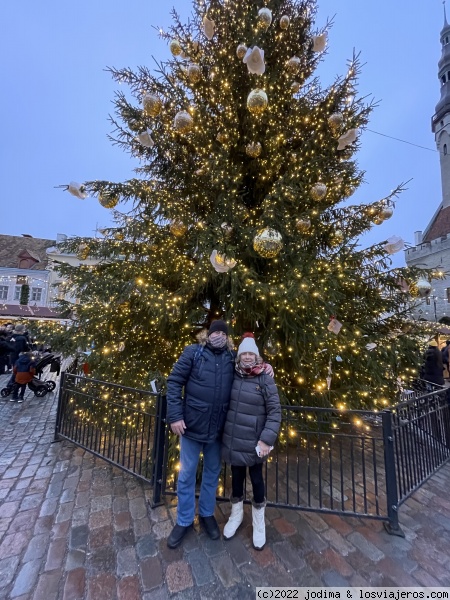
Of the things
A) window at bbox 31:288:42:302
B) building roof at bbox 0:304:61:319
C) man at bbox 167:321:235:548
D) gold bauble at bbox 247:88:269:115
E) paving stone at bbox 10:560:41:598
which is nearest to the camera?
paving stone at bbox 10:560:41:598

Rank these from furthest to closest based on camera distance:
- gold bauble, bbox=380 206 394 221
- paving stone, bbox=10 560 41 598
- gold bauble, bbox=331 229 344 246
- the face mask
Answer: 1. gold bauble, bbox=331 229 344 246
2. gold bauble, bbox=380 206 394 221
3. the face mask
4. paving stone, bbox=10 560 41 598

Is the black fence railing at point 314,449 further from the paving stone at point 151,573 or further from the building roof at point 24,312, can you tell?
the building roof at point 24,312

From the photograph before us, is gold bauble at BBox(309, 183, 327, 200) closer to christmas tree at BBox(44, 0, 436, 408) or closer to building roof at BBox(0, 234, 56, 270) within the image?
christmas tree at BBox(44, 0, 436, 408)

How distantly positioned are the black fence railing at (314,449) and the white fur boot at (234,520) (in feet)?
1.49

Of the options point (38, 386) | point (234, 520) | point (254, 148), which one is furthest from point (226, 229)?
point (38, 386)

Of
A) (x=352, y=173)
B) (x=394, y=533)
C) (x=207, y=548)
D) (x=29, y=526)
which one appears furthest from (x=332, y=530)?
(x=352, y=173)

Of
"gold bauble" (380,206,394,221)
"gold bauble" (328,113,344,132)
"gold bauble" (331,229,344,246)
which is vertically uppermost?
"gold bauble" (328,113,344,132)

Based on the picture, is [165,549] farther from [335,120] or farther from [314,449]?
[335,120]

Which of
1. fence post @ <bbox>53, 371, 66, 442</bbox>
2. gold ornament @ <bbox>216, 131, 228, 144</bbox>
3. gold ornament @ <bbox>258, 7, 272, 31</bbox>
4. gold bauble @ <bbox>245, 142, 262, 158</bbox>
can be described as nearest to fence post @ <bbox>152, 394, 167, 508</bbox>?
fence post @ <bbox>53, 371, 66, 442</bbox>

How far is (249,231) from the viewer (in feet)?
14.3

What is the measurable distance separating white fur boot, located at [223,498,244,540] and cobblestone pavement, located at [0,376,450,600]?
0.08 m

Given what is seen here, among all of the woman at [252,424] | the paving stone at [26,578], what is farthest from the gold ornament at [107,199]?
the paving stone at [26,578]

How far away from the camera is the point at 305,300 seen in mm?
3543

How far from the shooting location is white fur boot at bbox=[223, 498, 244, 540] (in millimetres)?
2600
